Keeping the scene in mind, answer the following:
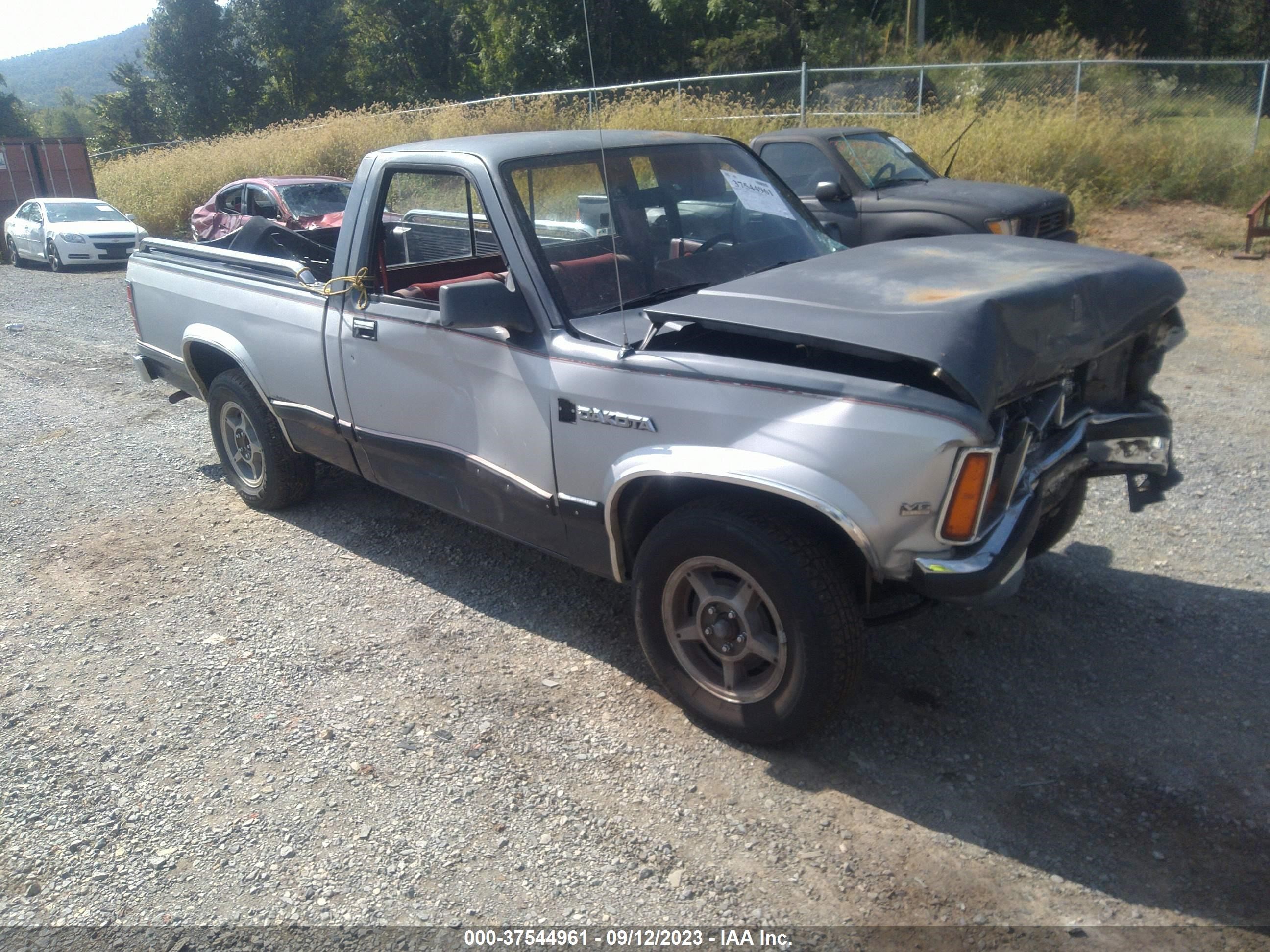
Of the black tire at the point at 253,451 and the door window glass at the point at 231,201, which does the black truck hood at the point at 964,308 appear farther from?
the door window glass at the point at 231,201

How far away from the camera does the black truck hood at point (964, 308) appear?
2.74m

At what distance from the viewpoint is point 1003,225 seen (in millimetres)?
9227

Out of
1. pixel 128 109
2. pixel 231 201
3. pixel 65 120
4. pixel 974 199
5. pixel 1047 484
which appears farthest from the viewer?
pixel 65 120

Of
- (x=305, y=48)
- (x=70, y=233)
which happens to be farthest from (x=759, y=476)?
(x=305, y=48)

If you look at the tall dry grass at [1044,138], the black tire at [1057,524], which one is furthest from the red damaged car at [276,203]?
the black tire at [1057,524]

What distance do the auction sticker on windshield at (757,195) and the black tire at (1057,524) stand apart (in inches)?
68.4

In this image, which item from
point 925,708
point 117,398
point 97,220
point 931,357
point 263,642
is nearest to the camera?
point 931,357

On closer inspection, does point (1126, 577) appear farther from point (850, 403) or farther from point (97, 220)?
point (97, 220)

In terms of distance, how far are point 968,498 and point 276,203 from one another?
43.6 feet

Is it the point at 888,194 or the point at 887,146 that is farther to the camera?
the point at 887,146

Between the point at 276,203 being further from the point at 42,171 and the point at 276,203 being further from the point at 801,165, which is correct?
the point at 42,171

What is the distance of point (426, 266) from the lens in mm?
4754

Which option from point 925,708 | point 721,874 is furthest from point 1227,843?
point 721,874

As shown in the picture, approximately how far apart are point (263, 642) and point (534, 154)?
238cm
